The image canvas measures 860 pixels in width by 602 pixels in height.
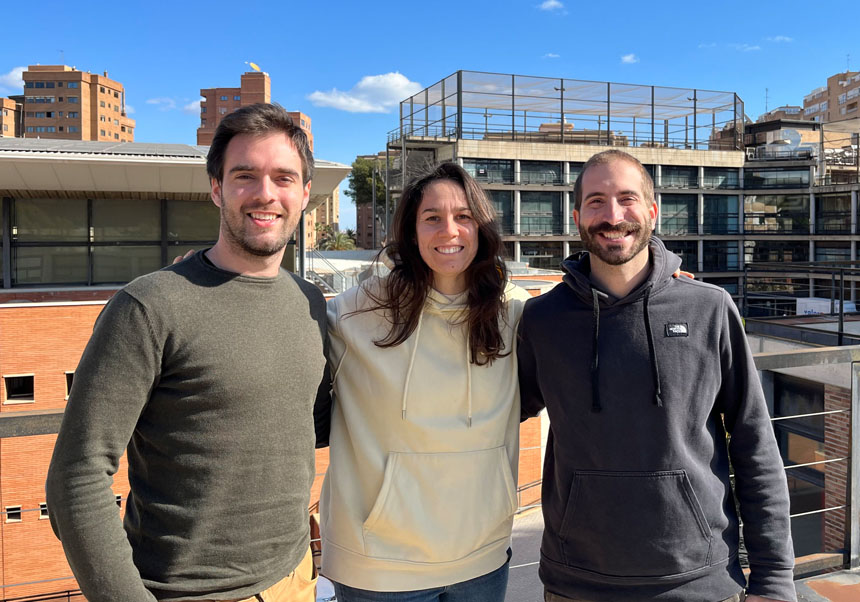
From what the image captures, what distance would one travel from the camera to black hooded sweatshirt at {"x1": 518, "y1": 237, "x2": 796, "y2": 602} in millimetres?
2031

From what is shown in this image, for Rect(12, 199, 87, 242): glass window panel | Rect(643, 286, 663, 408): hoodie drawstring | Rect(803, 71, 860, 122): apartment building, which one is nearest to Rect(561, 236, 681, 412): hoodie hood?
Rect(643, 286, 663, 408): hoodie drawstring

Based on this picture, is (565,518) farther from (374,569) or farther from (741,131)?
(741,131)

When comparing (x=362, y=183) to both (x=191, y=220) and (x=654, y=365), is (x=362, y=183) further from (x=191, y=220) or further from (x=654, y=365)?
(x=654, y=365)

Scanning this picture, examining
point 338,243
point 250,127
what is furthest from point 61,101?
point 250,127

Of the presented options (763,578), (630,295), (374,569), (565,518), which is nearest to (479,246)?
(630,295)

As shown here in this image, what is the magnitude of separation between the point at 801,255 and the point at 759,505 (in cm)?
4828

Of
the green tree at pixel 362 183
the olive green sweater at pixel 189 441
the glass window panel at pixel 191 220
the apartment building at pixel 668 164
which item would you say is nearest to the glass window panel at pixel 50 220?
the glass window panel at pixel 191 220

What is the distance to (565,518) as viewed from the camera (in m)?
2.11

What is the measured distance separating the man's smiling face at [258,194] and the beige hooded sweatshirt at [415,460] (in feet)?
1.46

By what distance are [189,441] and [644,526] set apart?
4.61 ft

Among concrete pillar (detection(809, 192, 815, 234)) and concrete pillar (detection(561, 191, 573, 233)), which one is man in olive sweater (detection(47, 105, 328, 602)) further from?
concrete pillar (detection(809, 192, 815, 234))

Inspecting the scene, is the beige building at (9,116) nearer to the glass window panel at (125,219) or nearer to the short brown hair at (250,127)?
the glass window panel at (125,219)

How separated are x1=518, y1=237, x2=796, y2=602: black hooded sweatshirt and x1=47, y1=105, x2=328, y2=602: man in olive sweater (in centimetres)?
85

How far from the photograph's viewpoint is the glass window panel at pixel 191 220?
16016mm
